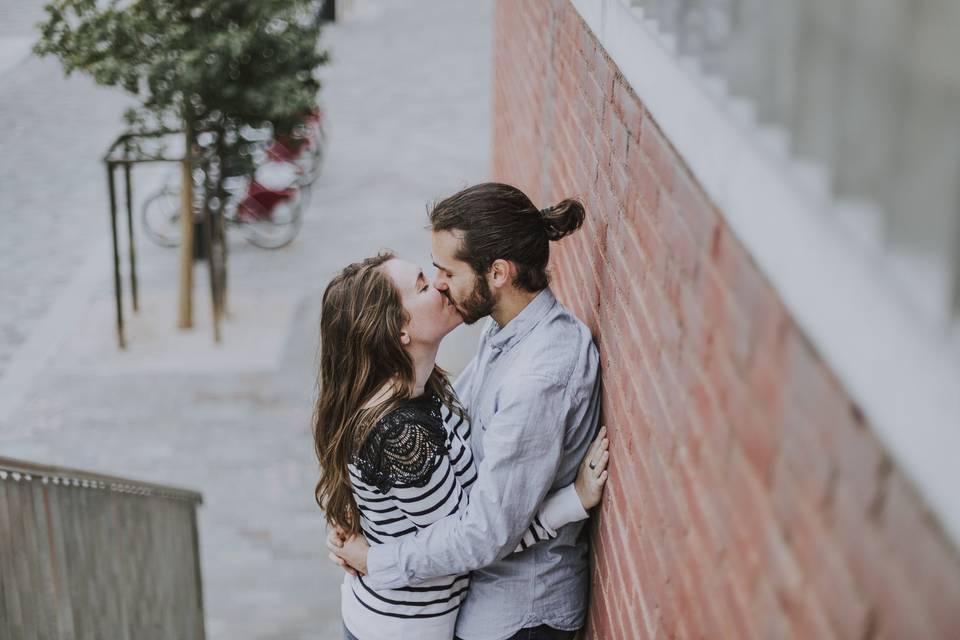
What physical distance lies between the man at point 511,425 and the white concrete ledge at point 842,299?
2.96 feet

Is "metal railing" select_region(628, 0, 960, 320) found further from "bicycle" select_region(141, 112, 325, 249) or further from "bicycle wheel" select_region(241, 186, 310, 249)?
"bicycle wheel" select_region(241, 186, 310, 249)

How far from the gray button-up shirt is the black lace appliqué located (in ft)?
0.43

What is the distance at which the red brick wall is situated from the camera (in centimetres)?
113

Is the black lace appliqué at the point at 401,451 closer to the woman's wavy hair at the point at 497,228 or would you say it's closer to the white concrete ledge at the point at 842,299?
the woman's wavy hair at the point at 497,228

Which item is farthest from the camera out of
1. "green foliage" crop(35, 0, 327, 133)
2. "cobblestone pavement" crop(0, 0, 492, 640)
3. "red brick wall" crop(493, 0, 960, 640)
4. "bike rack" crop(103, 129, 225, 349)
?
"bike rack" crop(103, 129, 225, 349)

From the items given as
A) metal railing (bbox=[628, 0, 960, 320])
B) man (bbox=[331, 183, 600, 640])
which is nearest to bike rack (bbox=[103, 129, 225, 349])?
man (bbox=[331, 183, 600, 640])

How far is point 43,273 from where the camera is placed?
35.8ft

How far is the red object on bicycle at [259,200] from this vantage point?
1149 centimetres

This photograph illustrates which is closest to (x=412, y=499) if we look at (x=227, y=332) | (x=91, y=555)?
(x=91, y=555)

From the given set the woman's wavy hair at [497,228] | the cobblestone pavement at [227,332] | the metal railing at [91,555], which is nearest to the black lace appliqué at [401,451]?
the woman's wavy hair at [497,228]

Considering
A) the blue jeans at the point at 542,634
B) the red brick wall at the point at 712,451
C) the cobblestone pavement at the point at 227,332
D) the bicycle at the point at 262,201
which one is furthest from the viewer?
the bicycle at the point at 262,201

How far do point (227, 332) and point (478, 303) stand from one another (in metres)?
7.26

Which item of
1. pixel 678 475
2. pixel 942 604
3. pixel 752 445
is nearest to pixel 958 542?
pixel 942 604

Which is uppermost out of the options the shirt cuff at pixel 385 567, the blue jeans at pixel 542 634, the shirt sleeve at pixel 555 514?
the shirt sleeve at pixel 555 514
